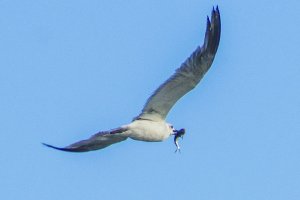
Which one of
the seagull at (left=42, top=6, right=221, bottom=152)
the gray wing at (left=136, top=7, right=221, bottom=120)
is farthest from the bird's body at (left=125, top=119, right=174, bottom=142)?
the gray wing at (left=136, top=7, right=221, bottom=120)

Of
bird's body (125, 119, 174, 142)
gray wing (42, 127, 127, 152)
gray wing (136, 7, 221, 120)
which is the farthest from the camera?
gray wing (42, 127, 127, 152)

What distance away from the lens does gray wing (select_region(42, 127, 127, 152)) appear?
62.6 meters

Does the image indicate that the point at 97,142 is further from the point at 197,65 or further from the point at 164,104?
the point at 197,65

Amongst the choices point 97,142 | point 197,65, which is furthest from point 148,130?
point 197,65

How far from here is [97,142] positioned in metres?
63.0

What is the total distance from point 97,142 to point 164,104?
1877mm

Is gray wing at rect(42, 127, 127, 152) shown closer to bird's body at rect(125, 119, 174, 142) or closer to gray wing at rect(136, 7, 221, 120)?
bird's body at rect(125, 119, 174, 142)

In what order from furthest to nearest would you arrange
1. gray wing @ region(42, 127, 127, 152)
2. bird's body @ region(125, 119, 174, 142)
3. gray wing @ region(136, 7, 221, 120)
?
gray wing @ region(42, 127, 127, 152)
bird's body @ region(125, 119, 174, 142)
gray wing @ region(136, 7, 221, 120)

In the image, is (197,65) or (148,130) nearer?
(197,65)

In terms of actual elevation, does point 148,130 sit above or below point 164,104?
below

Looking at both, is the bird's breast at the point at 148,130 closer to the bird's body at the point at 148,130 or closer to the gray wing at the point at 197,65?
the bird's body at the point at 148,130

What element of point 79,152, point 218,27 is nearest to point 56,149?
point 79,152

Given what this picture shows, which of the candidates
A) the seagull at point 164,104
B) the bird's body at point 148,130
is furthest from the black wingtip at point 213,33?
the bird's body at point 148,130

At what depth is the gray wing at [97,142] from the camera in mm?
62594
